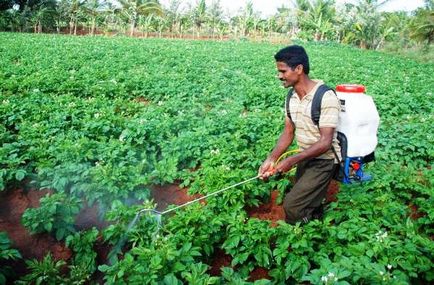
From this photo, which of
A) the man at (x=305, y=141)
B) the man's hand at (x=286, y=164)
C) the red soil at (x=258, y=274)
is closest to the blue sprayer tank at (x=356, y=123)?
the man at (x=305, y=141)

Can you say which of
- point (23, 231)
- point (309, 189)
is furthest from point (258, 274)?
point (23, 231)

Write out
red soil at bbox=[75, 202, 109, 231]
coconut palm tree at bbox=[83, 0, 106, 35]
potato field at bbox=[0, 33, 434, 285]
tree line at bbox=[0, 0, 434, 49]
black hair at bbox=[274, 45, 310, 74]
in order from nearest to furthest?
potato field at bbox=[0, 33, 434, 285] < black hair at bbox=[274, 45, 310, 74] < red soil at bbox=[75, 202, 109, 231] < tree line at bbox=[0, 0, 434, 49] < coconut palm tree at bbox=[83, 0, 106, 35]

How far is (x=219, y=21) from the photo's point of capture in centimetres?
4622

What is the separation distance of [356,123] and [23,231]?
10.8 feet

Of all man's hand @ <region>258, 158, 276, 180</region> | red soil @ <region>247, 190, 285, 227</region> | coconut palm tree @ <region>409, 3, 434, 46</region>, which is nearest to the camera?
man's hand @ <region>258, 158, 276, 180</region>

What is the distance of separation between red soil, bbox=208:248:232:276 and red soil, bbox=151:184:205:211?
1.03m

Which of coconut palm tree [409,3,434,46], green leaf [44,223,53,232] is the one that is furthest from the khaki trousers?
coconut palm tree [409,3,434,46]

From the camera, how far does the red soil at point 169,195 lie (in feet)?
14.1

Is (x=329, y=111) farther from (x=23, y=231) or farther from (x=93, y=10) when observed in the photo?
(x=93, y=10)

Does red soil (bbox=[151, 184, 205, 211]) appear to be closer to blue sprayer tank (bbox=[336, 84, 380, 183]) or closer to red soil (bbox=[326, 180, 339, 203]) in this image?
red soil (bbox=[326, 180, 339, 203])

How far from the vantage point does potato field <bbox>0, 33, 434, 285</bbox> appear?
2717 mm

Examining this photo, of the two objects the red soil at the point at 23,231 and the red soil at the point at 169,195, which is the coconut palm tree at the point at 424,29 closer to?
the red soil at the point at 169,195

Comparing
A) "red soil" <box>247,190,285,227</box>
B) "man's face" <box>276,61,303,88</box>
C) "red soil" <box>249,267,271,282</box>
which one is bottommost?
"red soil" <box>249,267,271,282</box>

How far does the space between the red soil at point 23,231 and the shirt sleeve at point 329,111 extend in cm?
255
